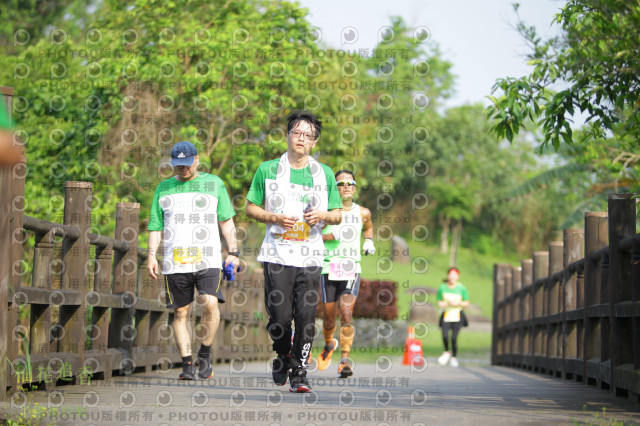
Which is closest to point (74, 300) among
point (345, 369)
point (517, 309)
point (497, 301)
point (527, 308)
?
point (345, 369)

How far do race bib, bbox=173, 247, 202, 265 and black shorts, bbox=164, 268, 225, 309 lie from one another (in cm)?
12

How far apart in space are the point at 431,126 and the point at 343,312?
50.7m

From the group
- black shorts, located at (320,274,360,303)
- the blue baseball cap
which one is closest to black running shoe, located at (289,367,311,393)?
the blue baseball cap

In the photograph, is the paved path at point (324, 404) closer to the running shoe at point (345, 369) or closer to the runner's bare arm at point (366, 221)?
the running shoe at point (345, 369)

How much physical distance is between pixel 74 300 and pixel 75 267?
27cm

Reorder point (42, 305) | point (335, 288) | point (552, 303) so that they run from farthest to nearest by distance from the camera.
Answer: point (552, 303) < point (335, 288) < point (42, 305)

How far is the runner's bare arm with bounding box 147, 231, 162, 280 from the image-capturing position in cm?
795

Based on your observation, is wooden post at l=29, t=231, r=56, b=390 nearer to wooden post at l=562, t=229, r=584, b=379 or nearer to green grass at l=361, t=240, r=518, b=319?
wooden post at l=562, t=229, r=584, b=379

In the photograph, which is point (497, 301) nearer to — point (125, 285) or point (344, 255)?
point (344, 255)

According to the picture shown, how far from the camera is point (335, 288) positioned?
9.77 meters

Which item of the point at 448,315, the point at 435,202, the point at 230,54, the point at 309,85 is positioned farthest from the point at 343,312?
the point at 435,202

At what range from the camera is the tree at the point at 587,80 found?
21.7 ft

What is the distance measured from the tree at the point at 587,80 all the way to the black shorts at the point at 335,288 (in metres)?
3.00

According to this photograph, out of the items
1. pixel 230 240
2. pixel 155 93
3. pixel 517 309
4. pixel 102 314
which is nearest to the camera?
pixel 230 240
